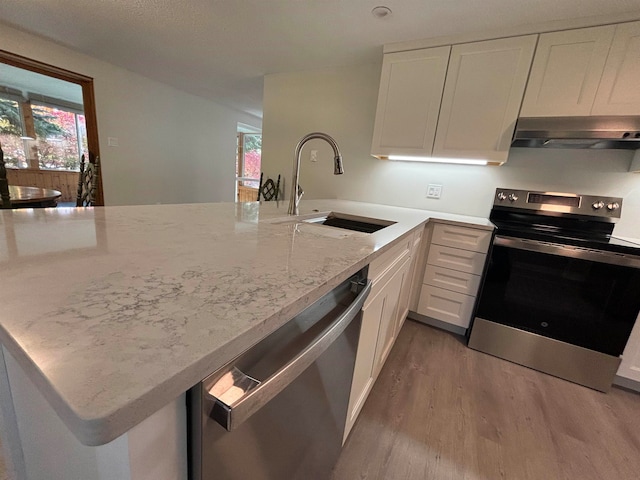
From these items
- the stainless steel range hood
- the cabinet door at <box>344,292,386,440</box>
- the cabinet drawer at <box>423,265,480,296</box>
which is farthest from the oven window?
the cabinet door at <box>344,292,386,440</box>

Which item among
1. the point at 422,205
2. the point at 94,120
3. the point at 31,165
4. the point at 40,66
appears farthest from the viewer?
the point at 31,165

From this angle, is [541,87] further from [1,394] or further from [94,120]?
[94,120]

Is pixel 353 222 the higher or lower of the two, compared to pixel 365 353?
higher

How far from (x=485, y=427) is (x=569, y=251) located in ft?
3.56

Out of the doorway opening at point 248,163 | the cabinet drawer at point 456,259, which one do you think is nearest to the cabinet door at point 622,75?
the cabinet drawer at point 456,259

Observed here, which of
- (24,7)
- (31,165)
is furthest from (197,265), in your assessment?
(31,165)

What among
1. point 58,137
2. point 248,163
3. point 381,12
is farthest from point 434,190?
point 58,137

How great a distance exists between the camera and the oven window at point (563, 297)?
1.51 meters

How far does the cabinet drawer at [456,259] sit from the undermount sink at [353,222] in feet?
2.22

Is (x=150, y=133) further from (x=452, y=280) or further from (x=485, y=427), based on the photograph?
(x=485, y=427)

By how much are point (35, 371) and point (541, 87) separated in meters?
2.52

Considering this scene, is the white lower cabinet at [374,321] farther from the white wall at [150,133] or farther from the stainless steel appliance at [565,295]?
the white wall at [150,133]

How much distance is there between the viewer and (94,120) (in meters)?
3.12

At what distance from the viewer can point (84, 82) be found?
302cm
